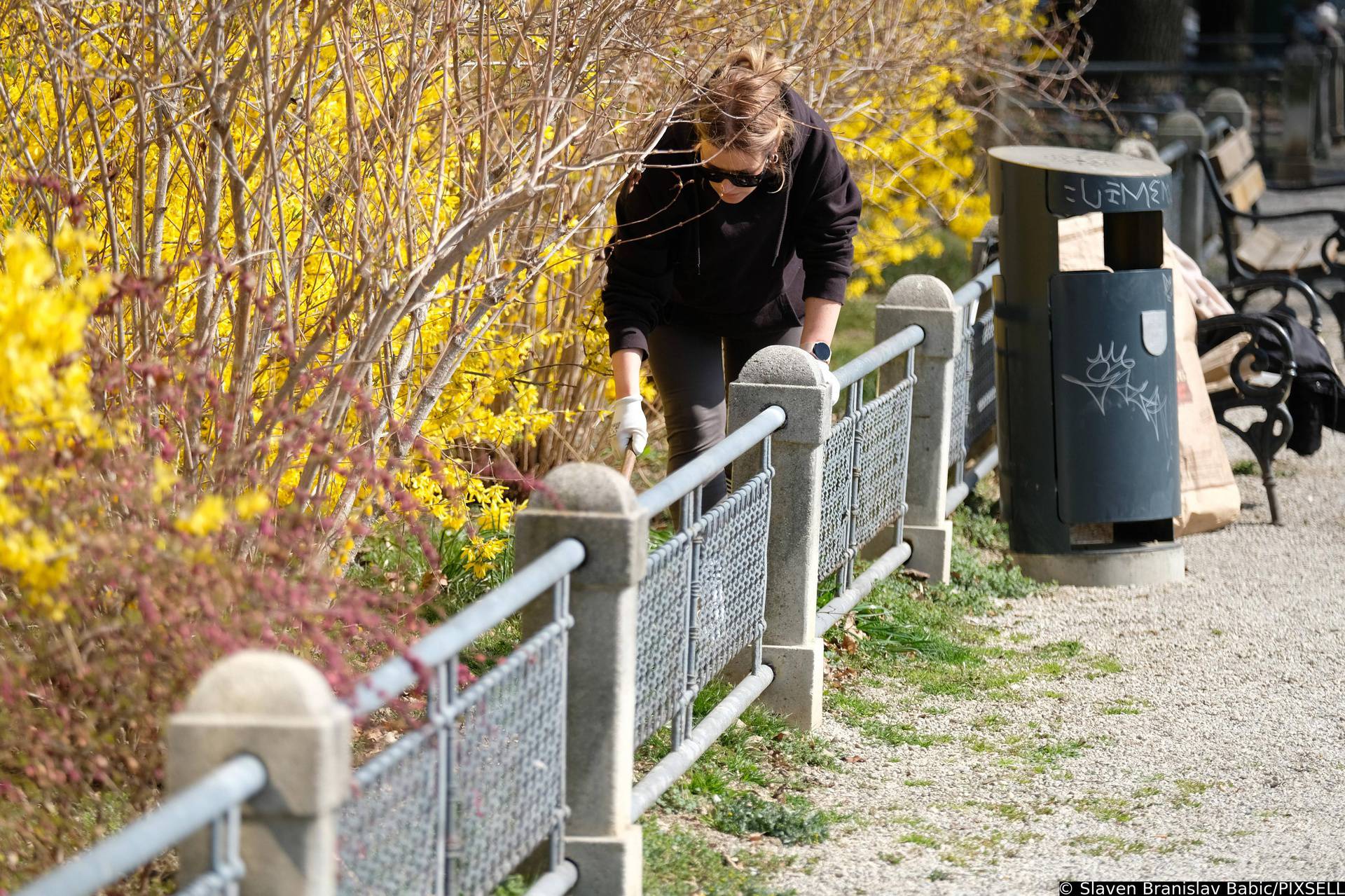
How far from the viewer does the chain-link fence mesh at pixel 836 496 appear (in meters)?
4.89

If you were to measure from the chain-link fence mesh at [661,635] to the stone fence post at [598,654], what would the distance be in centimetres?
13

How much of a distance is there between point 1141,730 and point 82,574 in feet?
10.3

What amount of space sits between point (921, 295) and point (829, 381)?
1.58m

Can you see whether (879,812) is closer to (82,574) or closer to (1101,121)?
(82,574)

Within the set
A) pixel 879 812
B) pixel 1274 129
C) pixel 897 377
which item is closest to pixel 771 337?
pixel 897 377

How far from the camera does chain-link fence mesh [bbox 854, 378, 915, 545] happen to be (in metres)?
5.34

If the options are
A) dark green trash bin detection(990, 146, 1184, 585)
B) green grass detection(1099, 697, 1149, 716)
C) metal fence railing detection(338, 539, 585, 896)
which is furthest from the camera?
dark green trash bin detection(990, 146, 1184, 585)

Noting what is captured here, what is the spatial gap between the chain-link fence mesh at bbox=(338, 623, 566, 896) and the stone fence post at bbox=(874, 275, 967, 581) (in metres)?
3.00

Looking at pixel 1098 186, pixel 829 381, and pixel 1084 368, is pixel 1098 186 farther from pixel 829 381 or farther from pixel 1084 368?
pixel 829 381

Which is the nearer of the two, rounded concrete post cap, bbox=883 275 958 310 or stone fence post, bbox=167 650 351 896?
stone fence post, bbox=167 650 351 896

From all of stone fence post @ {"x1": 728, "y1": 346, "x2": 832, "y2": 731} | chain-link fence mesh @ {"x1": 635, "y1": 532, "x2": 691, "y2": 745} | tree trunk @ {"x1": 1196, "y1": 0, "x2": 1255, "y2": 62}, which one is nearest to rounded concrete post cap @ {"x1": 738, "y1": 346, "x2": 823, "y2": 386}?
stone fence post @ {"x1": 728, "y1": 346, "x2": 832, "y2": 731}

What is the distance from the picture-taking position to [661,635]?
371 cm

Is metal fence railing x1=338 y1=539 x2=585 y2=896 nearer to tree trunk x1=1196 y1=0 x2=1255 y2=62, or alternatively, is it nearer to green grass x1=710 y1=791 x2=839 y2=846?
green grass x1=710 y1=791 x2=839 y2=846

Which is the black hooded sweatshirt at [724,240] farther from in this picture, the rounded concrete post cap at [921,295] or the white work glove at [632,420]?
the rounded concrete post cap at [921,295]
